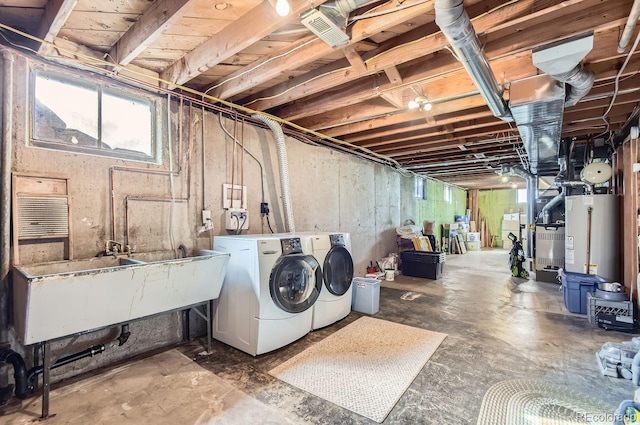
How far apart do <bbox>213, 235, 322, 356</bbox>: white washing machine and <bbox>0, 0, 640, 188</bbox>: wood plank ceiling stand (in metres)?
1.51

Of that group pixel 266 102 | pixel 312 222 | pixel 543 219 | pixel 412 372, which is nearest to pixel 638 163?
pixel 543 219

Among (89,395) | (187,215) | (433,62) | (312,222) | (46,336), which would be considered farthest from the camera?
(312,222)

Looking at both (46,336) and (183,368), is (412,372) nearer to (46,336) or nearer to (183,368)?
(183,368)

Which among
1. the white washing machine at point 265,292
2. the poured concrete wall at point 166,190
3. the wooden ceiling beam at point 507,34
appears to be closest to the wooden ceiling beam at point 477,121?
the poured concrete wall at point 166,190

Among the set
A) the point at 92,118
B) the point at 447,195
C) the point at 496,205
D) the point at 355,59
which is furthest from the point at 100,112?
the point at 496,205

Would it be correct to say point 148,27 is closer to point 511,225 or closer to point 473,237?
point 473,237

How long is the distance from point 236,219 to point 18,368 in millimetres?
1955

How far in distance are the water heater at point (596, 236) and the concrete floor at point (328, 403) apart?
0.83 meters

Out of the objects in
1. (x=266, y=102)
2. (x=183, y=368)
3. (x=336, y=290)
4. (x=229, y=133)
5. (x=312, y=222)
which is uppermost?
(x=266, y=102)

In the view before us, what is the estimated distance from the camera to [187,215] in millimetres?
2955

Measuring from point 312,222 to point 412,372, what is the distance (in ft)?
8.36

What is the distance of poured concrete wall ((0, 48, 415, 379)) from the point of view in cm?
216

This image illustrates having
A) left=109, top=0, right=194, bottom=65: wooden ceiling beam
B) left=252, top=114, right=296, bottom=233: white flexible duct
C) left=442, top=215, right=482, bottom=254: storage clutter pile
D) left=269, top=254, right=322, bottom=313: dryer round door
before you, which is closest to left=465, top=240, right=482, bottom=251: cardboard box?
left=442, top=215, right=482, bottom=254: storage clutter pile

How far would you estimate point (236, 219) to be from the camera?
Answer: 10.7 ft
